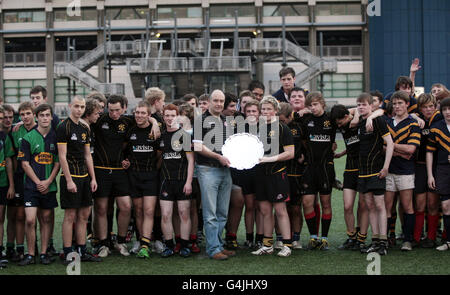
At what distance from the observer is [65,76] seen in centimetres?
4034

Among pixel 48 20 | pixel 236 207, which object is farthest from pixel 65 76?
pixel 236 207

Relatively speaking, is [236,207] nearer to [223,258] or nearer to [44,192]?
[223,258]

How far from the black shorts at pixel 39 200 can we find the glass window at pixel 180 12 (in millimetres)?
40958

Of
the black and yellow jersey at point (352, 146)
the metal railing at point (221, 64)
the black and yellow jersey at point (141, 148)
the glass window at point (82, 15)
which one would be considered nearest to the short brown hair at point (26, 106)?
the black and yellow jersey at point (141, 148)

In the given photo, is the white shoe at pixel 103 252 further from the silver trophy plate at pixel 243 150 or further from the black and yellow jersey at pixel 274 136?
the black and yellow jersey at pixel 274 136

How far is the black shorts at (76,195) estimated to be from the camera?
6.03m

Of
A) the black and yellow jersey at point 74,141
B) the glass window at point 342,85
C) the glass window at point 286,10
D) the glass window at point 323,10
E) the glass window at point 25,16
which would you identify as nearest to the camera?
the black and yellow jersey at point 74,141

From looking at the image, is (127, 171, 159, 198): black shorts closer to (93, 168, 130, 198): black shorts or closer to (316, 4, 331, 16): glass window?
(93, 168, 130, 198): black shorts

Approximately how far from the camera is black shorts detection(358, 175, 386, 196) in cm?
639

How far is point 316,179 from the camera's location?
677 cm

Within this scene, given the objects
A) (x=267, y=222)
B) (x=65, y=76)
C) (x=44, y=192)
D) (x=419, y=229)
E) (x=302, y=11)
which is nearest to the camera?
(x=44, y=192)

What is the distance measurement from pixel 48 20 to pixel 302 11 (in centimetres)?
2169
